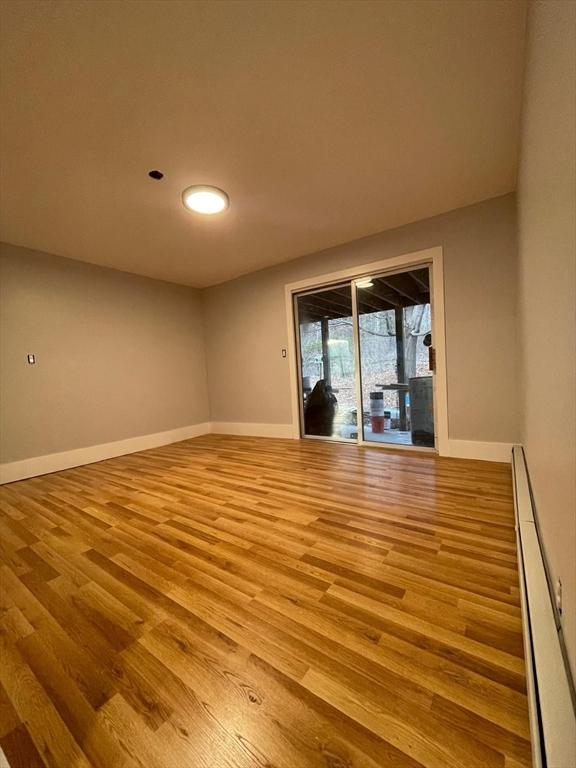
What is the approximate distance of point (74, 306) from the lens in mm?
3545

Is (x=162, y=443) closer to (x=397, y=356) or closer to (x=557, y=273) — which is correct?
(x=397, y=356)

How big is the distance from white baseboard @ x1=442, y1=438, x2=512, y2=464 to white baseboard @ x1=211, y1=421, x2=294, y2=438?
2.04 metres

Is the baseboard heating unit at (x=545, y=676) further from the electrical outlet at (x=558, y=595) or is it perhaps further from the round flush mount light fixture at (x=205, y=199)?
the round flush mount light fixture at (x=205, y=199)

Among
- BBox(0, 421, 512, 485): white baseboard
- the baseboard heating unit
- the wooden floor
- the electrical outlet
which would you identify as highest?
the electrical outlet

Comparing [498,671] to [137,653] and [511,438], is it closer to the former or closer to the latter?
[137,653]

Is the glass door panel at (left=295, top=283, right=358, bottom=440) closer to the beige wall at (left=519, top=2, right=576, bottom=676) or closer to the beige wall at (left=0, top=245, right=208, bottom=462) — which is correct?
the beige wall at (left=0, top=245, right=208, bottom=462)

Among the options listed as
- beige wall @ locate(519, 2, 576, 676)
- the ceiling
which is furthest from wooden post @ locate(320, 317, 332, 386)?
beige wall @ locate(519, 2, 576, 676)

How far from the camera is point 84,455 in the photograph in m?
3.56

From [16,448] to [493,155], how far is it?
5.15m

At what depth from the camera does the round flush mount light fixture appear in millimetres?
2359

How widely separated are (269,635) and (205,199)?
116 inches

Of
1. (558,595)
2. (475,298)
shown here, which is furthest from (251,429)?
(558,595)

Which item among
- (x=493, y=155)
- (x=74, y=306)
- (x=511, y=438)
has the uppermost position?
(x=493, y=155)

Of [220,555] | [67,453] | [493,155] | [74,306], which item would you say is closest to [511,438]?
[493,155]
